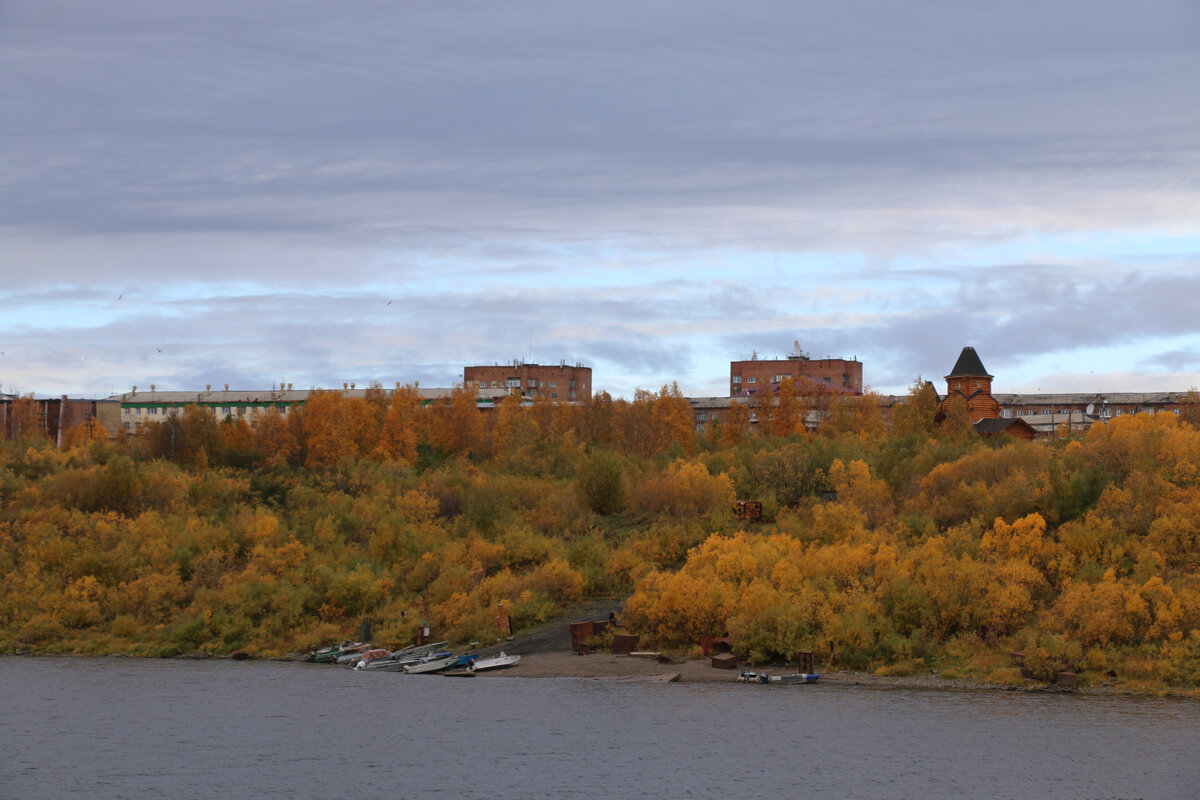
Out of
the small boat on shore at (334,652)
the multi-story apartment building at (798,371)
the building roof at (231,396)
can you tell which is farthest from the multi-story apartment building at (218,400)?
the small boat on shore at (334,652)

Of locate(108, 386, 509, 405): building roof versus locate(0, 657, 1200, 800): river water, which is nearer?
locate(0, 657, 1200, 800): river water

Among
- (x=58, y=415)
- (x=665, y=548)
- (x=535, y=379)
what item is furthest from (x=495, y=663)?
(x=535, y=379)

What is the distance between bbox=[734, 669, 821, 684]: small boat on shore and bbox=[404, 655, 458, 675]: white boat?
42.4 feet

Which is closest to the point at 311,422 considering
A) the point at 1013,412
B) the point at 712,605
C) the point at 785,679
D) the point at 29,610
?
the point at 29,610

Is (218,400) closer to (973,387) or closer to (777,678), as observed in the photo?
(973,387)

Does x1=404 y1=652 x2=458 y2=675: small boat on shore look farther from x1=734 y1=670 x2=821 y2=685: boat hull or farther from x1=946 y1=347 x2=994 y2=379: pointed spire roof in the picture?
x1=946 y1=347 x2=994 y2=379: pointed spire roof

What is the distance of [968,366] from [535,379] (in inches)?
3138

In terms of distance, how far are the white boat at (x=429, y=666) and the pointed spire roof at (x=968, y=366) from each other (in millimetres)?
66098

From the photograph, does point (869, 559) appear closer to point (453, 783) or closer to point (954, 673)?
point (954, 673)

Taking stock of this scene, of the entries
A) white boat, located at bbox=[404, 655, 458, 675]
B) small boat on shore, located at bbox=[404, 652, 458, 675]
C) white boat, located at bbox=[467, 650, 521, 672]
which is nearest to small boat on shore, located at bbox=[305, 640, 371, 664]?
small boat on shore, located at bbox=[404, 652, 458, 675]

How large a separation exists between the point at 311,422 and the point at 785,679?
181ft

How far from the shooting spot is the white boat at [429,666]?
49125mm

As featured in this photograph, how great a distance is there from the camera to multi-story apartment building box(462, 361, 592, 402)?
168875 millimetres

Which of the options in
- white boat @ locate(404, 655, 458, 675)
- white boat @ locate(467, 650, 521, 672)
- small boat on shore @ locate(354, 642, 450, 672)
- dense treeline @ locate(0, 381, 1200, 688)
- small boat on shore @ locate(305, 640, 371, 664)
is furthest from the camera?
small boat on shore @ locate(305, 640, 371, 664)
